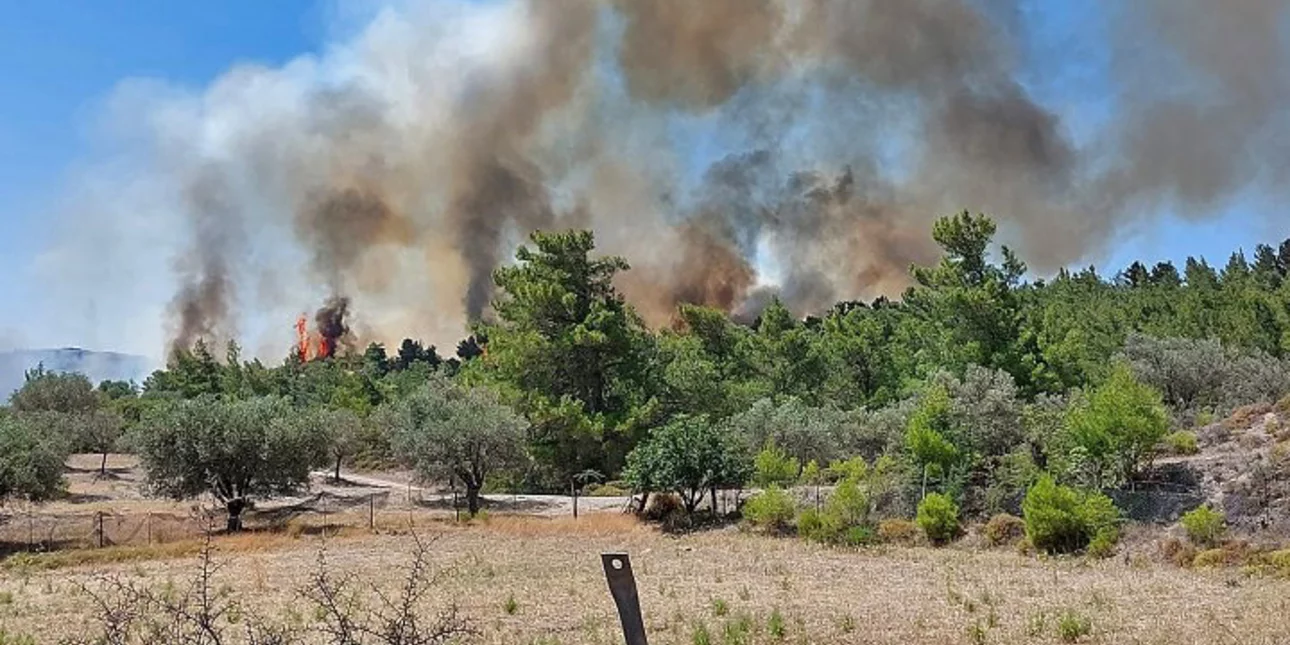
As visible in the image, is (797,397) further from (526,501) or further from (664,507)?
(664,507)

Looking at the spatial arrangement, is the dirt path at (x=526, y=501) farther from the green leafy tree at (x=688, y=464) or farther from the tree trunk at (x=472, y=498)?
the green leafy tree at (x=688, y=464)

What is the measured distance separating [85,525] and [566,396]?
21.0 meters

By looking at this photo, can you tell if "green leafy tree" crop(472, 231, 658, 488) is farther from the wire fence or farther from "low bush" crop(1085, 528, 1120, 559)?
"low bush" crop(1085, 528, 1120, 559)

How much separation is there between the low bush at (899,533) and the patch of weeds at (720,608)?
1297 cm

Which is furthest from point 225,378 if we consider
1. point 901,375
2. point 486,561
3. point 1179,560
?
point 1179,560

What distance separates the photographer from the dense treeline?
31328 mm

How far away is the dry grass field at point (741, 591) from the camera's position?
43.8 feet

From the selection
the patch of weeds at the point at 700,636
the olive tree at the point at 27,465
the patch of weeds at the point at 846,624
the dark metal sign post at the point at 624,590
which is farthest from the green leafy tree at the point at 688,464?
A: the dark metal sign post at the point at 624,590

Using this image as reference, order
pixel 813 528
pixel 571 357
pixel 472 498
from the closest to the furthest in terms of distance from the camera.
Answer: pixel 813 528, pixel 472 498, pixel 571 357

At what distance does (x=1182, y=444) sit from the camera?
30844 mm

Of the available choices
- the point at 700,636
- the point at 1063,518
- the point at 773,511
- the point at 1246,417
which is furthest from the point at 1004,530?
the point at 700,636

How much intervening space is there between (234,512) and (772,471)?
1952 cm

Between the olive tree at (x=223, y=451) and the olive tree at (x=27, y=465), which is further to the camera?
the olive tree at (x=223, y=451)

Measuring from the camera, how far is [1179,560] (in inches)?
892
